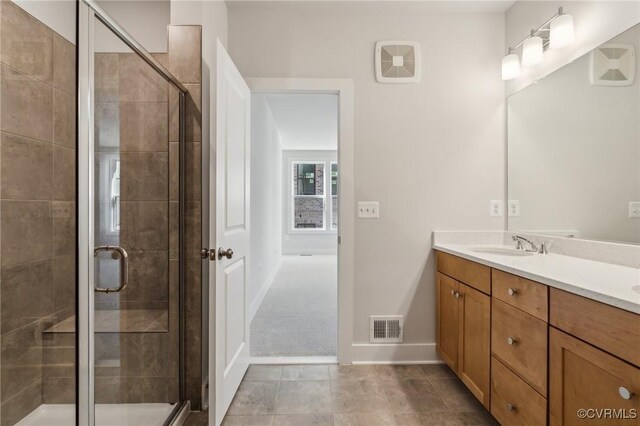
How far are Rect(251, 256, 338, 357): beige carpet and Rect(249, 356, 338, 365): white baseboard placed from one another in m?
0.06

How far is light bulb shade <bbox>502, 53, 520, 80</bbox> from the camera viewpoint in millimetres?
2275

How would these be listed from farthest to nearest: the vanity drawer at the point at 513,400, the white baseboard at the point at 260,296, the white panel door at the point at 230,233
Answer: the white baseboard at the point at 260,296 → the white panel door at the point at 230,233 → the vanity drawer at the point at 513,400

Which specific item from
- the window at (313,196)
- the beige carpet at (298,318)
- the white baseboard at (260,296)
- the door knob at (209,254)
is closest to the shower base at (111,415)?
the door knob at (209,254)

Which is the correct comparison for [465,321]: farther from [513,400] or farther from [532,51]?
[532,51]

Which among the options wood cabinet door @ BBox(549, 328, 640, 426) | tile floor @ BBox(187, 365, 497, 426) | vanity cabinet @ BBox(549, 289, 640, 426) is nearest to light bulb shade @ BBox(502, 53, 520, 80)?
vanity cabinet @ BBox(549, 289, 640, 426)

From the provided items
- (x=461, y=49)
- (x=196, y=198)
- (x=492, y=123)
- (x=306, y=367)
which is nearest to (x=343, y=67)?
(x=461, y=49)

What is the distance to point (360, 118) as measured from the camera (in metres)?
2.46

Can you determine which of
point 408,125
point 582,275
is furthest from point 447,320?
point 408,125

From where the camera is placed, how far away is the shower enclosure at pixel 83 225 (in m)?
1.23

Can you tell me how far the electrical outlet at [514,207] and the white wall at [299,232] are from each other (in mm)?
6048

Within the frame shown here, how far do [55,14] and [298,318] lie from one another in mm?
2979

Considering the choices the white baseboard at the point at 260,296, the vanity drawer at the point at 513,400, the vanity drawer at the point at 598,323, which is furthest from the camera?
the white baseboard at the point at 260,296

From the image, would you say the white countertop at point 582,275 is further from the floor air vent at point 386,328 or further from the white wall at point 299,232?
the white wall at point 299,232

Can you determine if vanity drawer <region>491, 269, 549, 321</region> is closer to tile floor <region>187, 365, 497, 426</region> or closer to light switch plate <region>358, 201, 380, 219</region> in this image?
tile floor <region>187, 365, 497, 426</region>
